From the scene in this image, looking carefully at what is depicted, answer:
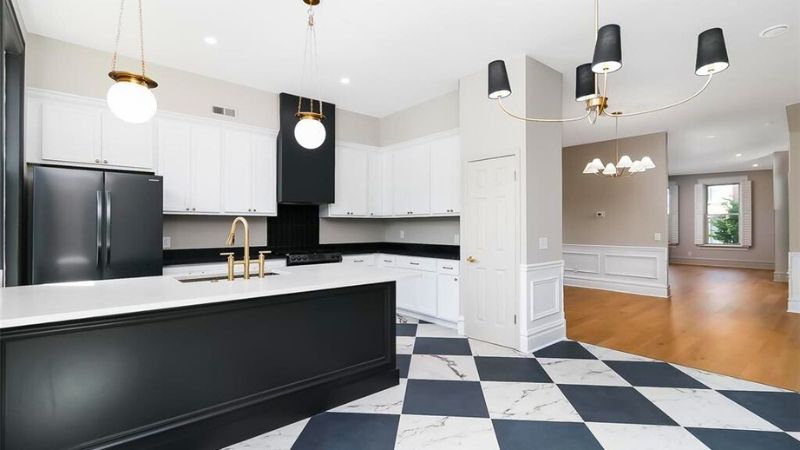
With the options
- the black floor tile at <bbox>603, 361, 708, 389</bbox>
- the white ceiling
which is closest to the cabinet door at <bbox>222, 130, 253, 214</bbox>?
the white ceiling

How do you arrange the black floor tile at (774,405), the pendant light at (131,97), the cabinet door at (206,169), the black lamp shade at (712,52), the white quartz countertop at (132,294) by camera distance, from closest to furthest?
the white quartz countertop at (132,294) < the black lamp shade at (712,52) < the pendant light at (131,97) < the black floor tile at (774,405) < the cabinet door at (206,169)

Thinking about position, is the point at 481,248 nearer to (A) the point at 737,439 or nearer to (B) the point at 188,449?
(A) the point at 737,439

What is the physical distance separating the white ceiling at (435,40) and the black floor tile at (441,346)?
2905 mm

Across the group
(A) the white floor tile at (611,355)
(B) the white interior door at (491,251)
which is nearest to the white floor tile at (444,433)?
(B) the white interior door at (491,251)

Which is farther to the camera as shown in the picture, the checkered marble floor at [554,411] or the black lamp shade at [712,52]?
the checkered marble floor at [554,411]

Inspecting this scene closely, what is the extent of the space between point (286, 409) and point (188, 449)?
0.54 metres

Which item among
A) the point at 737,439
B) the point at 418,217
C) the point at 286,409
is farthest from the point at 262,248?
the point at 737,439

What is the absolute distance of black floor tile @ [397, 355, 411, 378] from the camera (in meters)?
3.13

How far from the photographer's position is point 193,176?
4062 mm

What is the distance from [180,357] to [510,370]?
249 cm

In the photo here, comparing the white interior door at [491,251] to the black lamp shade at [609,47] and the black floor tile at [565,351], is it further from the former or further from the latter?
the black lamp shade at [609,47]

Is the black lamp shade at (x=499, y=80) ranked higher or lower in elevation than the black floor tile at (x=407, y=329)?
higher

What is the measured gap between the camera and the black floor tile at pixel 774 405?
2359mm

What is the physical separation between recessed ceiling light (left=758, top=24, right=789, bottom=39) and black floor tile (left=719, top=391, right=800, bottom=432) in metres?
2.90
